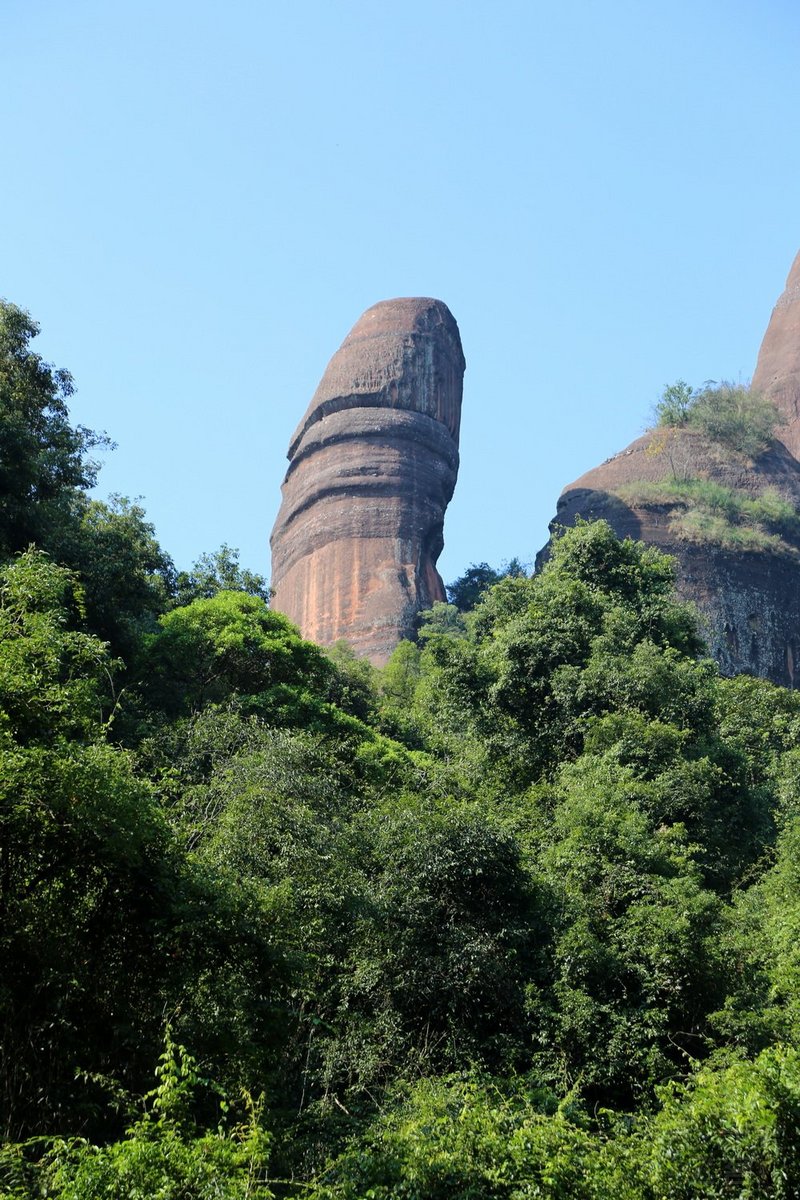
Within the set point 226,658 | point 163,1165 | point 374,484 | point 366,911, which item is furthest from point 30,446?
point 374,484

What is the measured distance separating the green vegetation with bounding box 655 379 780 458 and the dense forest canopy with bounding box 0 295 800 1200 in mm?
22450

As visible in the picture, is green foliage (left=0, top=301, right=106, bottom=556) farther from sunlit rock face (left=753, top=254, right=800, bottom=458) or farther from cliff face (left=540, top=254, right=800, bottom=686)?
sunlit rock face (left=753, top=254, right=800, bottom=458)

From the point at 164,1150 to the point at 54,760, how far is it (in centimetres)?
300

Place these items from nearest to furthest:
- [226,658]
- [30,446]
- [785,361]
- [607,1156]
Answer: [607,1156] → [30,446] → [226,658] → [785,361]

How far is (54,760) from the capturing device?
32.2 ft


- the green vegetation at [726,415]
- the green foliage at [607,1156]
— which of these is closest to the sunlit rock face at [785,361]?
the green vegetation at [726,415]

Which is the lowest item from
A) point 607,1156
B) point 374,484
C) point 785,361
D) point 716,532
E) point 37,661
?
point 607,1156

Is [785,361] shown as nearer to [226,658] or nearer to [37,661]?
[226,658]

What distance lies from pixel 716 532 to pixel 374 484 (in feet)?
33.7

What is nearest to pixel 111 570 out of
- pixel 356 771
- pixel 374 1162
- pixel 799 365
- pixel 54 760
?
pixel 356 771

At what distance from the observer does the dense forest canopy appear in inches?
360

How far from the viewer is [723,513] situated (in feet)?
133

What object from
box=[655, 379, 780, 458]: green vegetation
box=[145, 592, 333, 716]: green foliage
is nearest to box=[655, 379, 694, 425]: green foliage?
box=[655, 379, 780, 458]: green vegetation

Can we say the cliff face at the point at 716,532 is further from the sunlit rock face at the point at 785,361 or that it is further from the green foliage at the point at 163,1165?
the green foliage at the point at 163,1165
